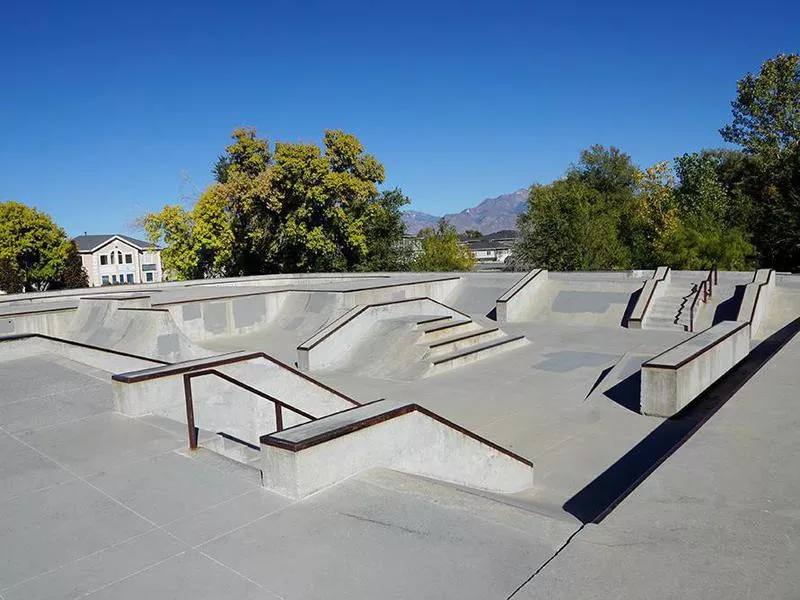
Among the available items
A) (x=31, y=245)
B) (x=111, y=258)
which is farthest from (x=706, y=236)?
(x=111, y=258)

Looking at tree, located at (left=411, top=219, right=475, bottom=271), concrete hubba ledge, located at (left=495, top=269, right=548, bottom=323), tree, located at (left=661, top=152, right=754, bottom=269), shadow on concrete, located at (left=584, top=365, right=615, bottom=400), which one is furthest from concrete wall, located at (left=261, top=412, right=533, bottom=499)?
tree, located at (left=411, top=219, right=475, bottom=271)

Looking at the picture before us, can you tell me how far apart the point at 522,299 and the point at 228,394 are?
11788mm

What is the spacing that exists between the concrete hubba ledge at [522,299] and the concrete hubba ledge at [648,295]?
300 centimetres

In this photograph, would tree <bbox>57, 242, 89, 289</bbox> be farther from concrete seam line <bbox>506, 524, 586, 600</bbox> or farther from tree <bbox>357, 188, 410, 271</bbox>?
concrete seam line <bbox>506, 524, 586, 600</bbox>

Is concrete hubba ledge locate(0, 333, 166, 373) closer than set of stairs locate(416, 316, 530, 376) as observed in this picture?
Yes

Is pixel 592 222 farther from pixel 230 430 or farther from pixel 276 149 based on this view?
pixel 230 430

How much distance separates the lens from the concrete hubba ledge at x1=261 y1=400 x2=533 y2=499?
3.92 meters

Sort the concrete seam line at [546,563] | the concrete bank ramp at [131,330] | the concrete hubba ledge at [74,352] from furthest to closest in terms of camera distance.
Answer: the concrete bank ramp at [131,330] → the concrete hubba ledge at [74,352] → the concrete seam line at [546,563]

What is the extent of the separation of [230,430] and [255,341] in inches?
319

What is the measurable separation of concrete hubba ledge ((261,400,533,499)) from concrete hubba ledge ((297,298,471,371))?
23.0ft

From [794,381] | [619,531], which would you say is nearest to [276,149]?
[794,381]

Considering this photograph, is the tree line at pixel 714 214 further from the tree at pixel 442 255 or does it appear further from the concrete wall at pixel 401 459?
the concrete wall at pixel 401 459

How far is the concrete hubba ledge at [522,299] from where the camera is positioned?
55.3 feet

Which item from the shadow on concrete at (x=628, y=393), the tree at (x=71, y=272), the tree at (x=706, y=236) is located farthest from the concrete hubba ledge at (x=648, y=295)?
the tree at (x=71, y=272)
